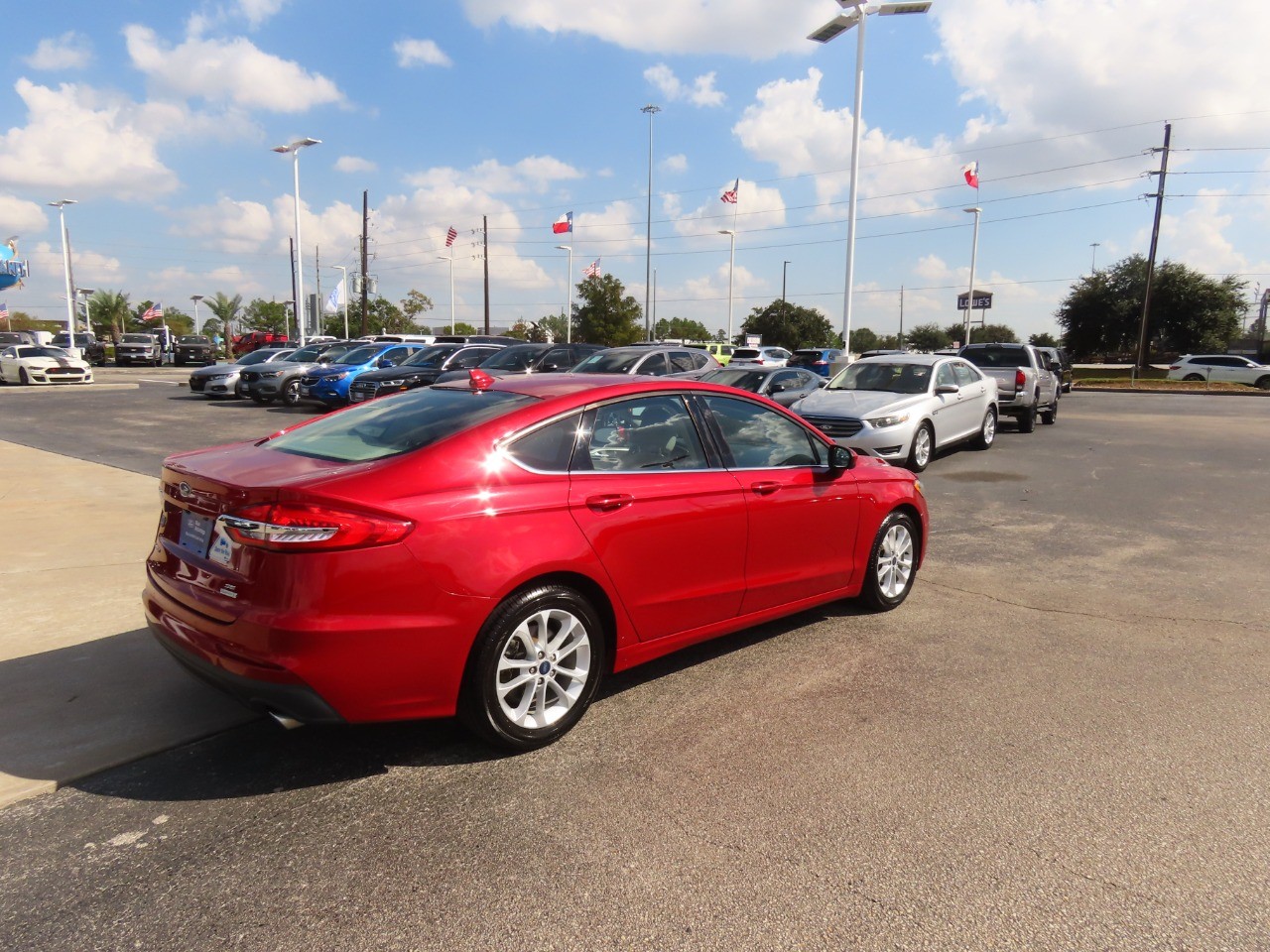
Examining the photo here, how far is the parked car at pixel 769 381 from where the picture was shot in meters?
14.4

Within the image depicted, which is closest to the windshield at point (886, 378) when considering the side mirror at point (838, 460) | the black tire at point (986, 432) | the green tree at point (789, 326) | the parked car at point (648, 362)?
the black tire at point (986, 432)

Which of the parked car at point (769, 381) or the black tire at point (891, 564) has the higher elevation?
the parked car at point (769, 381)

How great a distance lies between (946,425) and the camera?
12.5m

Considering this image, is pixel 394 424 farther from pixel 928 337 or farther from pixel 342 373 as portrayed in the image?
pixel 928 337

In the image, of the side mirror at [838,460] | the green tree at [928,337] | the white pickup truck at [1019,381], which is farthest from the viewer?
the green tree at [928,337]

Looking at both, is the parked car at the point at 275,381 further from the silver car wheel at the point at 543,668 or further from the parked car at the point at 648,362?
the silver car wheel at the point at 543,668

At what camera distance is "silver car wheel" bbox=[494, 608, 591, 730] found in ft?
11.3

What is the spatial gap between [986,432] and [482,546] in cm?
1264

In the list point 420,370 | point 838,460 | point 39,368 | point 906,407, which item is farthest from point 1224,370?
point 39,368

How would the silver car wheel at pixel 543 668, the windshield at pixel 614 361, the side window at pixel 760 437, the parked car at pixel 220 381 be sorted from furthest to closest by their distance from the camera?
the parked car at pixel 220 381
the windshield at pixel 614 361
the side window at pixel 760 437
the silver car wheel at pixel 543 668

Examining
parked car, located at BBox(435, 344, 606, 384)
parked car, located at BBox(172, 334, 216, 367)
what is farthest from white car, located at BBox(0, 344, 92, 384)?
parked car, located at BBox(172, 334, 216, 367)

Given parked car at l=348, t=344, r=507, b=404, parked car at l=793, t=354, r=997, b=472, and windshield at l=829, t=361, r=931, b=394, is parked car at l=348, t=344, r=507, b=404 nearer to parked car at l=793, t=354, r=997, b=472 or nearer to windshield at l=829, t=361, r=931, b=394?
windshield at l=829, t=361, r=931, b=394

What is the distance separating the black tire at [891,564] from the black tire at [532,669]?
7.42ft

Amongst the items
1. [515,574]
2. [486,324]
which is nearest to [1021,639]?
[515,574]
